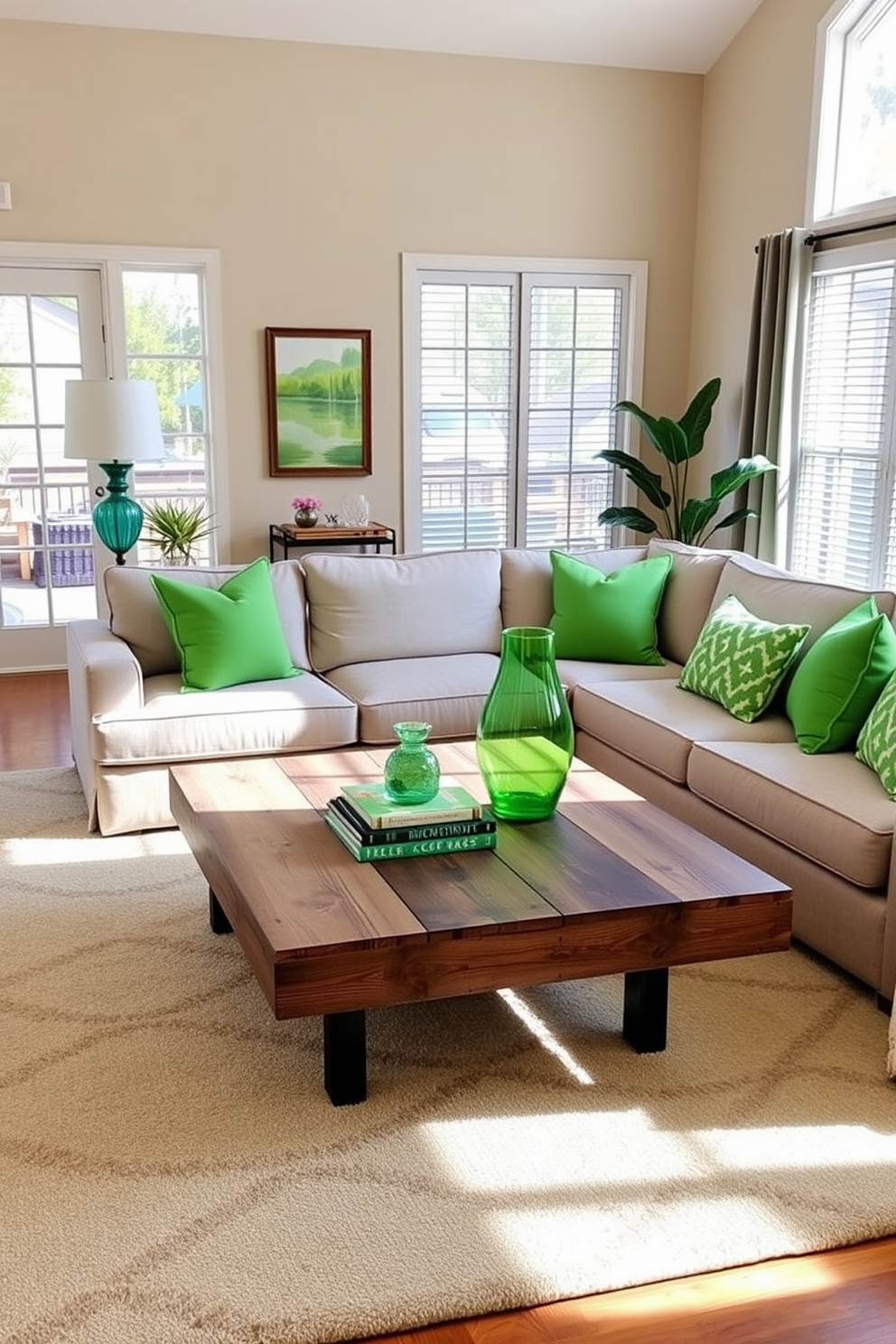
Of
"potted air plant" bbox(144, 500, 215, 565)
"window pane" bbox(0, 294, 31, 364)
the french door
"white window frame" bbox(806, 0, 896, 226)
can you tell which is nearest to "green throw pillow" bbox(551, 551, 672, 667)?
"white window frame" bbox(806, 0, 896, 226)

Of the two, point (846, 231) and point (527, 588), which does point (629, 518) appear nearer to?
point (846, 231)

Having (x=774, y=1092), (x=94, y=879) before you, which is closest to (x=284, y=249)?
(x=94, y=879)

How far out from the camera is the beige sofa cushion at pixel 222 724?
3.90 meters

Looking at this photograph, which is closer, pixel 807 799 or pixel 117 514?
pixel 807 799

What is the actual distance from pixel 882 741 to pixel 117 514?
3049mm

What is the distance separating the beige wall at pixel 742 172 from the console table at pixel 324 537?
1930 mm

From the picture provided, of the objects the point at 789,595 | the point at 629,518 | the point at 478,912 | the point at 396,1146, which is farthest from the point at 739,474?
the point at 396,1146

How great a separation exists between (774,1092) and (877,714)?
3.75 feet

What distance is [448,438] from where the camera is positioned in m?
6.96

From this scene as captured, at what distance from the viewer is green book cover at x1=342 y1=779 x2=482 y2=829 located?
8.86 ft

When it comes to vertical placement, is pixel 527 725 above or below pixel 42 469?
below

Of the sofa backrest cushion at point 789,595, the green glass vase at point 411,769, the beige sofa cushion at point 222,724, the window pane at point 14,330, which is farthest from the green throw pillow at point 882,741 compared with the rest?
the window pane at point 14,330

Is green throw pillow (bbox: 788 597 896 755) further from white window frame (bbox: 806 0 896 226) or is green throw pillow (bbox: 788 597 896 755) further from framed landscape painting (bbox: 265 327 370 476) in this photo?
framed landscape painting (bbox: 265 327 370 476)

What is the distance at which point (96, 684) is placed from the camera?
389 centimetres
